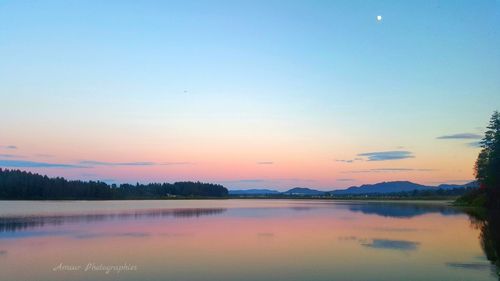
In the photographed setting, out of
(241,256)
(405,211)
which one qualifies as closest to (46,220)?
(241,256)

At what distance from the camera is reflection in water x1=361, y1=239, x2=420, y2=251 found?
25.9m

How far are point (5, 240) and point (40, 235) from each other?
3251 mm

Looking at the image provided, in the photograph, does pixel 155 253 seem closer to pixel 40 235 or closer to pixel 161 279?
pixel 161 279

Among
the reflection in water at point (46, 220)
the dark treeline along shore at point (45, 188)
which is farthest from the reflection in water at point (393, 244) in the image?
the dark treeline along shore at point (45, 188)

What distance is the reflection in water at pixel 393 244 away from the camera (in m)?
25.9

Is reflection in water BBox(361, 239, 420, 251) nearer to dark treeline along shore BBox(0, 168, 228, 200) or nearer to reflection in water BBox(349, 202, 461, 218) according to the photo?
reflection in water BBox(349, 202, 461, 218)

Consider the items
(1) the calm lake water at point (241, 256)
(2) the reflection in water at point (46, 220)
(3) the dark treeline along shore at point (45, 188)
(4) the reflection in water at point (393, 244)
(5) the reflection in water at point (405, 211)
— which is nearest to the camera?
(1) the calm lake water at point (241, 256)

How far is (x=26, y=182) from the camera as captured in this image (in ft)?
481

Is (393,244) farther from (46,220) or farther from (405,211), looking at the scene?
(405,211)

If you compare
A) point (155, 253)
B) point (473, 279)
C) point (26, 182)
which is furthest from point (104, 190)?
point (473, 279)

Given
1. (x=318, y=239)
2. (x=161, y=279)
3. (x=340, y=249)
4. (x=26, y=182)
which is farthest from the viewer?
(x=26, y=182)

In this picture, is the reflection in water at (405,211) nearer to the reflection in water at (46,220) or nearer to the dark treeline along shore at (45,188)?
the reflection in water at (46,220)

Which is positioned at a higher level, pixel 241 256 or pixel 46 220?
pixel 46 220

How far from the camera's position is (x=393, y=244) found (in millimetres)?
27531
